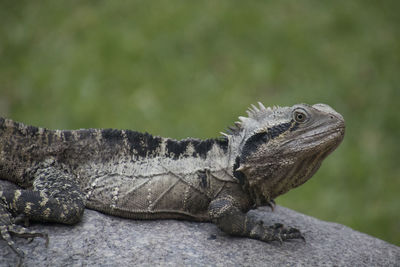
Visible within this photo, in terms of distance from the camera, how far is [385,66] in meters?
12.2

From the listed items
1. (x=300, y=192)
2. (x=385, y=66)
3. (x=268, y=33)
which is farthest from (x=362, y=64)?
(x=300, y=192)

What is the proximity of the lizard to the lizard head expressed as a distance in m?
0.01

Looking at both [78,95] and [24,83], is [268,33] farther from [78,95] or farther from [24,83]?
[24,83]

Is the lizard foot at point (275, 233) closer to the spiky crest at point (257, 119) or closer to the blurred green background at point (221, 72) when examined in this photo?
the spiky crest at point (257, 119)

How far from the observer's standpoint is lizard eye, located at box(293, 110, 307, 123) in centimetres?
526

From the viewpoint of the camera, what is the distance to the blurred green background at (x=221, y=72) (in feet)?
34.0

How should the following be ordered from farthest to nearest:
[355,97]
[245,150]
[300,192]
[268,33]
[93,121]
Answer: [268,33], [355,97], [93,121], [300,192], [245,150]

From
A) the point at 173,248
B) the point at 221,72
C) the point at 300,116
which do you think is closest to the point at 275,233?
the point at 173,248

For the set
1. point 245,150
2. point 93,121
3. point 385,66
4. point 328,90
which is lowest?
point 245,150

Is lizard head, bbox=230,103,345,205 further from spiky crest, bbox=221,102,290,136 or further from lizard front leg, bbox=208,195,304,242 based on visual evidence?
lizard front leg, bbox=208,195,304,242

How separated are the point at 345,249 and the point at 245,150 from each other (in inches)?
64.8

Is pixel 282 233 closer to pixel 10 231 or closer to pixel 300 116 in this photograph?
pixel 300 116

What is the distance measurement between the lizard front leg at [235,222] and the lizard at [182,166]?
0.01 meters

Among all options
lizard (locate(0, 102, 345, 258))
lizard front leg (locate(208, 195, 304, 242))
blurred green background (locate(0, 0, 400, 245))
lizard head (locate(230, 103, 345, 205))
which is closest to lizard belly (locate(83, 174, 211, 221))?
lizard (locate(0, 102, 345, 258))
